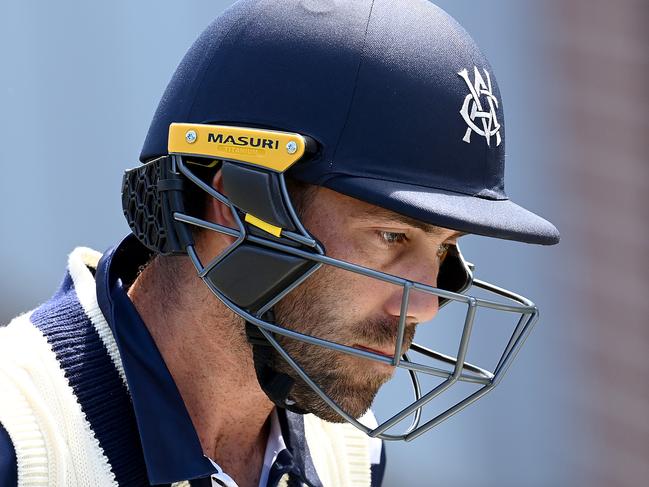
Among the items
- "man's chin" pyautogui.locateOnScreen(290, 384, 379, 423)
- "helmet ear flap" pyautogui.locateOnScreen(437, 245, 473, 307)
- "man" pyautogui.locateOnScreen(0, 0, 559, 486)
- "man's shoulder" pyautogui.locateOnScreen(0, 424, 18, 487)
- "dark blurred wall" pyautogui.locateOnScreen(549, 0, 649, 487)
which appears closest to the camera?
"man's shoulder" pyautogui.locateOnScreen(0, 424, 18, 487)

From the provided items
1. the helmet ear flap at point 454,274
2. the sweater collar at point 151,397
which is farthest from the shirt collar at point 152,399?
the helmet ear flap at point 454,274

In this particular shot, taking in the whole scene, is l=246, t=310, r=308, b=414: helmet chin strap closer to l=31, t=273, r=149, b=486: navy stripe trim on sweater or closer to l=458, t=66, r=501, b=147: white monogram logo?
l=31, t=273, r=149, b=486: navy stripe trim on sweater

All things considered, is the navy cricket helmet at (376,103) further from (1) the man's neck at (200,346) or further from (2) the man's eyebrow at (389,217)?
(1) the man's neck at (200,346)

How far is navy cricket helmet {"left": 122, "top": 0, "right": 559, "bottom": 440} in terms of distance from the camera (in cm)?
203

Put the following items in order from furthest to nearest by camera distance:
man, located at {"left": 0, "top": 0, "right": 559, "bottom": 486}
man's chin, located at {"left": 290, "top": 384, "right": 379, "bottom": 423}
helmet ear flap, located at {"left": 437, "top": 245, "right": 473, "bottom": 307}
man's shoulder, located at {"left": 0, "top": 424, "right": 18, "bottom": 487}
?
helmet ear flap, located at {"left": 437, "top": 245, "right": 473, "bottom": 307}, man's chin, located at {"left": 290, "top": 384, "right": 379, "bottom": 423}, man, located at {"left": 0, "top": 0, "right": 559, "bottom": 486}, man's shoulder, located at {"left": 0, "top": 424, "right": 18, "bottom": 487}

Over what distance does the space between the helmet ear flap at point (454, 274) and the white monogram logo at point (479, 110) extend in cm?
28

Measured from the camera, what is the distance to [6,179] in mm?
4031

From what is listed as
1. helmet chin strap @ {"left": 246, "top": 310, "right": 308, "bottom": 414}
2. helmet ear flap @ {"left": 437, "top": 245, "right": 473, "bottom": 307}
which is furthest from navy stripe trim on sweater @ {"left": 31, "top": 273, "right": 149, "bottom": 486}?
helmet ear flap @ {"left": 437, "top": 245, "right": 473, "bottom": 307}

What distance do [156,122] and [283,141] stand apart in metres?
0.34

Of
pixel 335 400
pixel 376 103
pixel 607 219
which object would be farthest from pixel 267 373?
pixel 607 219

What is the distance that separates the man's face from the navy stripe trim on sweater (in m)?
0.27

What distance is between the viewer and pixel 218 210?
2.19 m

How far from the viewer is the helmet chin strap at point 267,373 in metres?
2.15

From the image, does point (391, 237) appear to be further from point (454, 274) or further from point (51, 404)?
point (51, 404)
